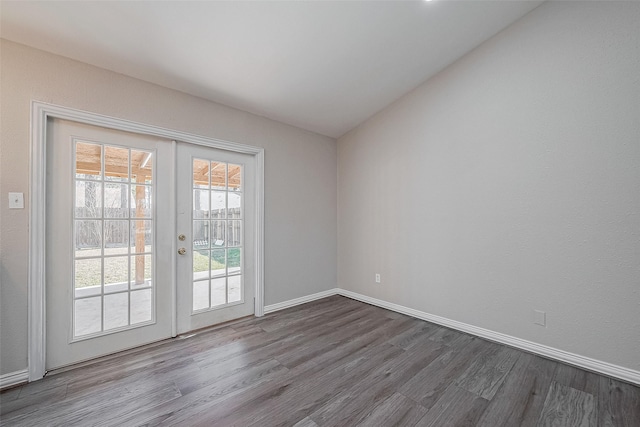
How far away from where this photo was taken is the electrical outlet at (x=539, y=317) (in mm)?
2354

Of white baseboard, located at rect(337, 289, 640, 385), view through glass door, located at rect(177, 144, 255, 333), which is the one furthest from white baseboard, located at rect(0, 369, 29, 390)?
white baseboard, located at rect(337, 289, 640, 385)

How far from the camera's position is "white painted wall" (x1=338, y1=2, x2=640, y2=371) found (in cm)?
205

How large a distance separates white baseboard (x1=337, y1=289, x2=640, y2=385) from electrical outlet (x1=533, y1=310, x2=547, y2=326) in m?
0.20

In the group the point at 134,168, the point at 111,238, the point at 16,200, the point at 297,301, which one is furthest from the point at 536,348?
the point at 16,200

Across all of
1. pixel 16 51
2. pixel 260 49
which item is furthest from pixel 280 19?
pixel 16 51

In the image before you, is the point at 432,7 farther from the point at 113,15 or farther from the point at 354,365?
the point at 354,365

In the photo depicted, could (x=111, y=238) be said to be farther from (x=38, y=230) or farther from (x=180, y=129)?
(x=180, y=129)

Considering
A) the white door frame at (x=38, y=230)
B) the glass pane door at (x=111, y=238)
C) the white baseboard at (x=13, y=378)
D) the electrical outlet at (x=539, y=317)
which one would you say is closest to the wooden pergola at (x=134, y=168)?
the glass pane door at (x=111, y=238)

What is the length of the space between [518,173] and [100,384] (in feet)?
12.8

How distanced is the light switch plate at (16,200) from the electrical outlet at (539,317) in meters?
4.28

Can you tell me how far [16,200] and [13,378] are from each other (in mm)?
1279

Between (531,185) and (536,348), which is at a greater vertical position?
(531,185)

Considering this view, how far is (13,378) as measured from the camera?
1893 mm

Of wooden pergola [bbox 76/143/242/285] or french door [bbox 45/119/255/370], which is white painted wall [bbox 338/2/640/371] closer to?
french door [bbox 45/119/255/370]
